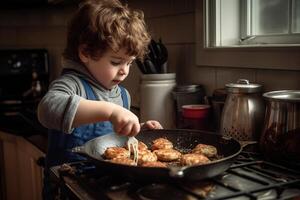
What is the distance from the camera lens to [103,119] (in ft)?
2.99

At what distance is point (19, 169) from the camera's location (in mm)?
2094

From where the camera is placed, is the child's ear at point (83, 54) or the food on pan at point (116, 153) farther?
the child's ear at point (83, 54)

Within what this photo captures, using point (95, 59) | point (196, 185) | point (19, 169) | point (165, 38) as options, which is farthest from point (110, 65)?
point (19, 169)

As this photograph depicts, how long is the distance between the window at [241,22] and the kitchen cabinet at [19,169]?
3.09 feet

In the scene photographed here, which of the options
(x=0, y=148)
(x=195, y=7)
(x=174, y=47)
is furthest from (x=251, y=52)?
(x=0, y=148)

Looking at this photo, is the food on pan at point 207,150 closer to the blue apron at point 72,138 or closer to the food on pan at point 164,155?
the food on pan at point 164,155

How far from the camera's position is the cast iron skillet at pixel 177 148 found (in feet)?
2.31

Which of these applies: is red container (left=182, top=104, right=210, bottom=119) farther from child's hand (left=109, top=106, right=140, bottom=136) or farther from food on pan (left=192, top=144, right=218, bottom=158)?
child's hand (left=109, top=106, right=140, bottom=136)

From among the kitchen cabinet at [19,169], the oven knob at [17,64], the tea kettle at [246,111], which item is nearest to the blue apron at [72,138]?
the tea kettle at [246,111]

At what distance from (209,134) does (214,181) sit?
28 cm

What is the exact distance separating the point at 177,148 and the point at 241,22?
21.5 inches

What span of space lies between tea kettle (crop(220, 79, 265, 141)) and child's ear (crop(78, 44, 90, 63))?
0.40 metres

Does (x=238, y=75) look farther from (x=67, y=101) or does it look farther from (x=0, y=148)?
(x=0, y=148)

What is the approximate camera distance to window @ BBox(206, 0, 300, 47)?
1308 millimetres
